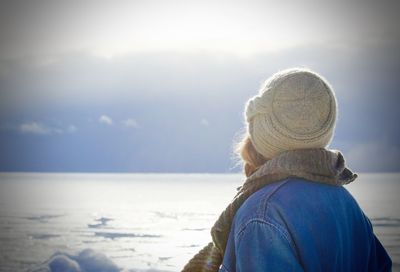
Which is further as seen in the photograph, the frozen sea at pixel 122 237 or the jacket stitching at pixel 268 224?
the frozen sea at pixel 122 237

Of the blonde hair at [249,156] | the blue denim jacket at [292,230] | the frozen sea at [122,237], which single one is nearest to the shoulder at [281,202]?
the blue denim jacket at [292,230]

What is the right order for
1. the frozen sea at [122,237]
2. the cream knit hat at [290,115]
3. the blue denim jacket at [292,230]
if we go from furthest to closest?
the frozen sea at [122,237] < the cream knit hat at [290,115] < the blue denim jacket at [292,230]

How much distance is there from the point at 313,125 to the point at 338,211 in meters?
0.20

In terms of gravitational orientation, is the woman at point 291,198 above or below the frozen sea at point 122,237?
below

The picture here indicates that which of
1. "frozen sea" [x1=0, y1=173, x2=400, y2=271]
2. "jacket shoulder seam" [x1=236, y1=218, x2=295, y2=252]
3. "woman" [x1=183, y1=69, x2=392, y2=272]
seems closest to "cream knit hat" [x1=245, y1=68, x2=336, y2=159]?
"woman" [x1=183, y1=69, x2=392, y2=272]

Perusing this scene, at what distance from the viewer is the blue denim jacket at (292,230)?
112cm

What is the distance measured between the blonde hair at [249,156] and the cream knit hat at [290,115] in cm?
4

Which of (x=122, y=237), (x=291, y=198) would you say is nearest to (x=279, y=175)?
(x=291, y=198)

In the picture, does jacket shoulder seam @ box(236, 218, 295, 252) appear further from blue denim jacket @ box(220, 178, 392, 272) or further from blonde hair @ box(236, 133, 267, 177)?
blonde hair @ box(236, 133, 267, 177)

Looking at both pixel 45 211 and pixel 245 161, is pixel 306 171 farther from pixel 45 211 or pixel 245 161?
pixel 45 211

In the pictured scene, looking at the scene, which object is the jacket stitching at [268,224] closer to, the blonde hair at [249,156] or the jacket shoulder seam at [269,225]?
the jacket shoulder seam at [269,225]

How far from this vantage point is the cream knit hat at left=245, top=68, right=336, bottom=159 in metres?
1.26

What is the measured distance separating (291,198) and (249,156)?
0.66 feet

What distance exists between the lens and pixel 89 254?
59.1 ft
